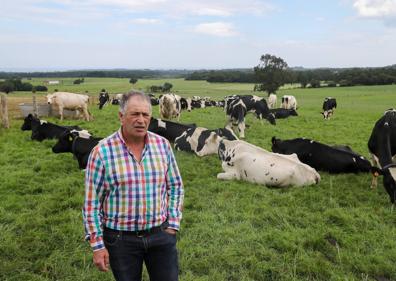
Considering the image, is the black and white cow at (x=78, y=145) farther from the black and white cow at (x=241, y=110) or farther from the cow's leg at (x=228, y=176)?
the black and white cow at (x=241, y=110)

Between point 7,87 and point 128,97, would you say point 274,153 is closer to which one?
point 128,97

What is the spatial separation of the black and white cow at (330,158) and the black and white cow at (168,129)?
171 inches

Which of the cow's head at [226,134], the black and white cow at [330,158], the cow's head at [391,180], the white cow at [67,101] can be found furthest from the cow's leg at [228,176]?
the white cow at [67,101]

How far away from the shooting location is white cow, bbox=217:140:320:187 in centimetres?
827

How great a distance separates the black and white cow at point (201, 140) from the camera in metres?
11.4

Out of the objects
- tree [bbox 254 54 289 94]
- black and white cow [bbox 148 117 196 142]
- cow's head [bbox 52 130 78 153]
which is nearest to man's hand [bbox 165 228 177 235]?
cow's head [bbox 52 130 78 153]

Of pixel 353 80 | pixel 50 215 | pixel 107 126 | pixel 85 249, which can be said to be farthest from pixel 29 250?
pixel 353 80

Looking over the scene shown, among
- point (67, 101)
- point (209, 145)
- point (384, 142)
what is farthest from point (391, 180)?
point (67, 101)

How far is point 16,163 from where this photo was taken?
1001 cm

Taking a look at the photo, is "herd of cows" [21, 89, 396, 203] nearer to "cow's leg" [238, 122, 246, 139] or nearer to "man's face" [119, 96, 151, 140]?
"cow's leg" [238, 122, 246, 139]

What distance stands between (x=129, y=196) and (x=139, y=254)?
477 millimetres

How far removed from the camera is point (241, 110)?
1552 cm

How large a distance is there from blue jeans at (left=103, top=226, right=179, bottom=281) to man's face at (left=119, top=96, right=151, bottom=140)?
749 mm

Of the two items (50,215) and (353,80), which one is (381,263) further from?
(353,80)
